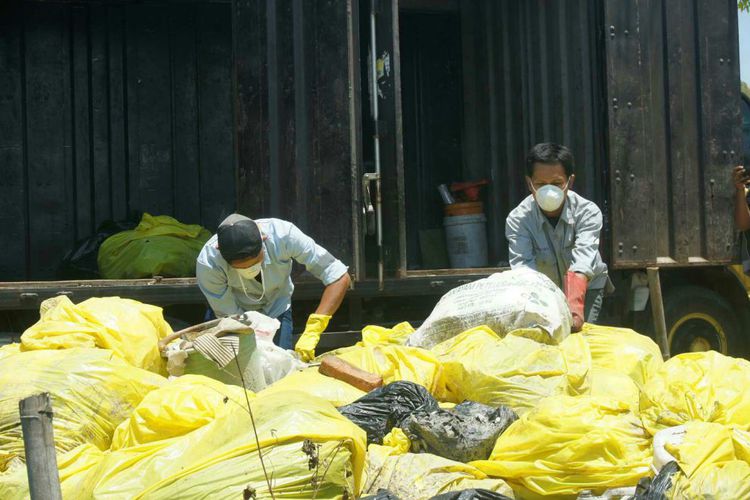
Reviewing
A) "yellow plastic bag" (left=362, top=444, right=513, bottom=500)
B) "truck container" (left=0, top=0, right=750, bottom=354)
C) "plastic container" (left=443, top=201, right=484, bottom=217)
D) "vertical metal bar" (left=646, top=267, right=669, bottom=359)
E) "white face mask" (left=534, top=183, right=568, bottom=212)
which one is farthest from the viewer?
"plastic container" (left=443, top=201, right=484, bottom=217)

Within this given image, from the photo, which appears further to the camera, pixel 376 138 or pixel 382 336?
pixel 376 138

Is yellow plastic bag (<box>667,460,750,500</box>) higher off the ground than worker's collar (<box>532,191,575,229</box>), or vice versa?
worker's collar (<box>532,191,575,229</box>)

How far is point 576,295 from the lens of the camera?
498 cm

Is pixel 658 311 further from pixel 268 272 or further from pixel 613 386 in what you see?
pixel 268 272

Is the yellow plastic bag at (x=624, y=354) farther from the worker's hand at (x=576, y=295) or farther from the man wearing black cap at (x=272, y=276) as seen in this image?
the man wearing black cap at (x=272, y=276)

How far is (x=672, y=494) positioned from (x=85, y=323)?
245cm

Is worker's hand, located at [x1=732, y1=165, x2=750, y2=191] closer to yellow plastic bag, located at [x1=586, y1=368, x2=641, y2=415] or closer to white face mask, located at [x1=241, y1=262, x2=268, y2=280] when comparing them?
yellow plastic bag, located at [x1=586, y1=368, x2=641, y2=415]

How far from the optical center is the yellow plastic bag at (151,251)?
6.20 meters

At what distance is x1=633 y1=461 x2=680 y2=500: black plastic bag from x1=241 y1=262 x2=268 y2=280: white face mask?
2186 mm

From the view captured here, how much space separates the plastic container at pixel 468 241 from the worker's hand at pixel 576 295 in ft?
7.07

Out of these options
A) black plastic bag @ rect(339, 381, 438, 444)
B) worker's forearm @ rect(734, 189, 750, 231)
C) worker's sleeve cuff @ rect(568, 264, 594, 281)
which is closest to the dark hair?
worker's sleeve cuff @ rect(568, 264, 594, 281)

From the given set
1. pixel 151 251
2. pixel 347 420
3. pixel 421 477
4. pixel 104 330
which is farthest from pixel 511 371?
pixel 151 251

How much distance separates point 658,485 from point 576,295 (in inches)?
78.2

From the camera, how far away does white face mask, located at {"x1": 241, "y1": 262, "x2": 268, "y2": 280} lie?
4781 mm
